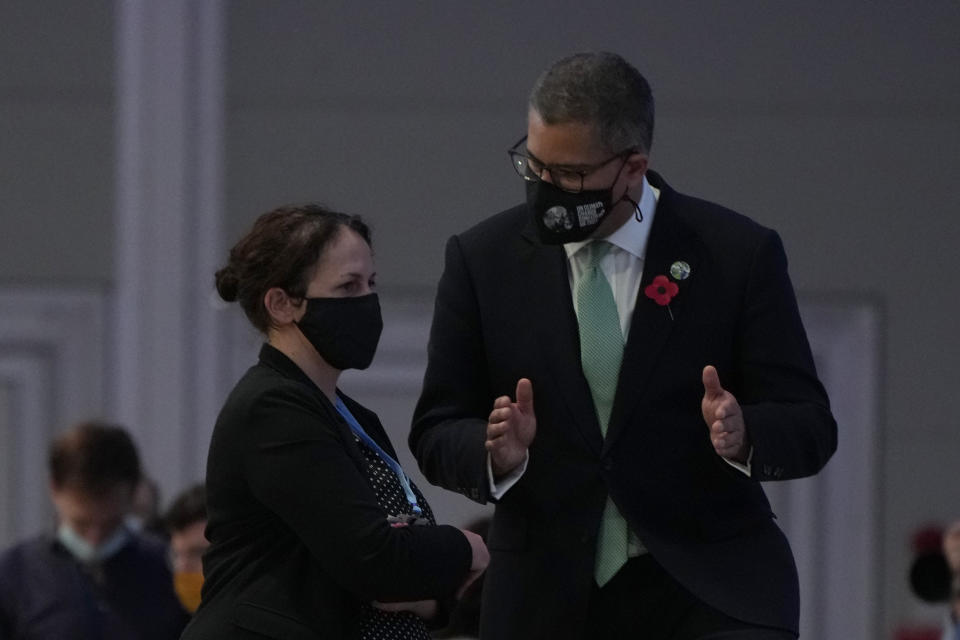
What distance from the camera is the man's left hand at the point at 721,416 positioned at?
2.95 meters

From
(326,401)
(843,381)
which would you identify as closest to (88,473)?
(326,401)

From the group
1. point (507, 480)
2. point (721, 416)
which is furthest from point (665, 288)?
point (507, 480)

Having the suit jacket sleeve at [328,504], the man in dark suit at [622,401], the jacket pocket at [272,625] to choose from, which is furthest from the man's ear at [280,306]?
the jacket pocket at [272,625]

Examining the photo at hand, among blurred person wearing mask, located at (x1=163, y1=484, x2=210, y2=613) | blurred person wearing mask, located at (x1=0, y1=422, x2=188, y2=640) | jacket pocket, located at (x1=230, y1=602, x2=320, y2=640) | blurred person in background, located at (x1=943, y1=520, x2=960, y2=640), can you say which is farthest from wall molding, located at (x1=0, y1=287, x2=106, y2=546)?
jacket pocket, located at (x1=230, y1=602, x2=320, y2=640)

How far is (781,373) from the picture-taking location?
3117mm

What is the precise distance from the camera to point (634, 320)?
3.13 metres

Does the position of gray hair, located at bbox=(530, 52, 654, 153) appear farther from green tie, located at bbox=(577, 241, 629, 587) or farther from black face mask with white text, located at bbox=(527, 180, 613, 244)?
green tie, located at bbox=(577, 241, 629, 587)

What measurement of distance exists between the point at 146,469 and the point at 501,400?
3996 mm

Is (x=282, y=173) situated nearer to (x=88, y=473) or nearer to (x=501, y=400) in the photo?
(x=88, y=473)

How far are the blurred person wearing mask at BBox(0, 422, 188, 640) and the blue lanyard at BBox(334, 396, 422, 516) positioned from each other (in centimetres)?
191

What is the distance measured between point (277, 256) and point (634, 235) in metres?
0.56

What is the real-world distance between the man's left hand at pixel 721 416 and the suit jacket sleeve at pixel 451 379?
0.38 m

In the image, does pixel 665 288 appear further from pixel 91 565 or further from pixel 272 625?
pixel 91 565

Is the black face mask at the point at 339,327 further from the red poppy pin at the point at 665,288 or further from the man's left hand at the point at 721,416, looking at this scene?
the man's left hand at the point at 721,416
